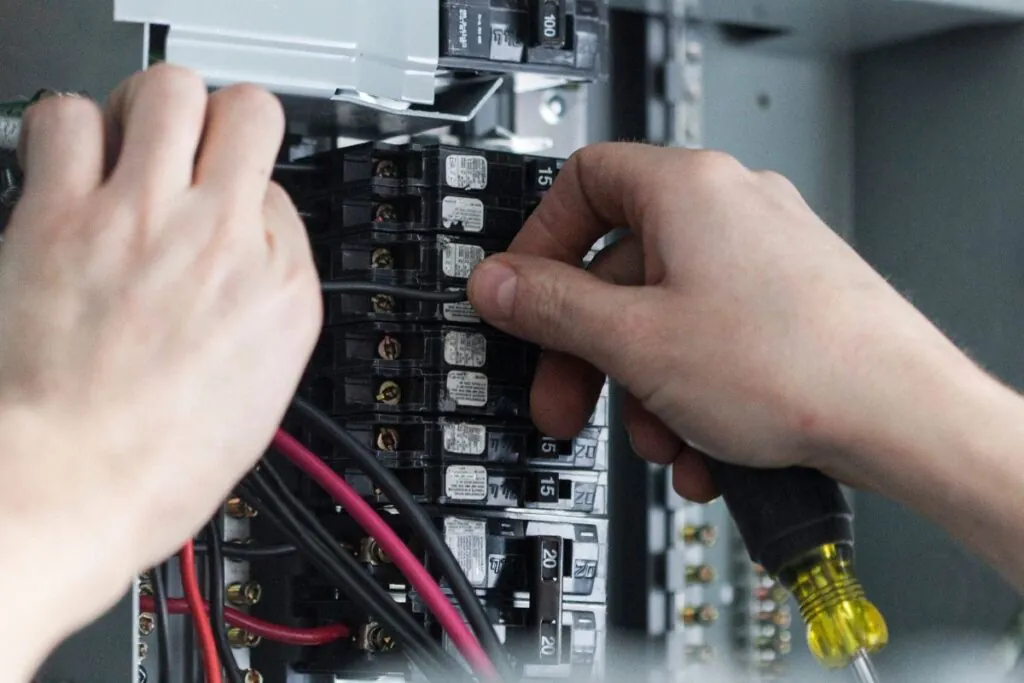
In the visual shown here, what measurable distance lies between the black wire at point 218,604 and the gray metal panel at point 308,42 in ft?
1.00

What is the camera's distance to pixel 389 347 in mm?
872

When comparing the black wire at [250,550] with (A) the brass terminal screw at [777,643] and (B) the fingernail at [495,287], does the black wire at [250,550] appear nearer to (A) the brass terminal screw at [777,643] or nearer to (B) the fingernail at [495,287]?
(B) the fingernail at [495,287]

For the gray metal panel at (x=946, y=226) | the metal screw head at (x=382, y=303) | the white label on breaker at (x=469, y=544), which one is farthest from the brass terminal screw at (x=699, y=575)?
the metal screw head at (x=382, y=303)

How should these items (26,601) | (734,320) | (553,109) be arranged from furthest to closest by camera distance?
(553,109) < (734,320) < (26,601)

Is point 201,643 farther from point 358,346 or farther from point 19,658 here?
point 19,658

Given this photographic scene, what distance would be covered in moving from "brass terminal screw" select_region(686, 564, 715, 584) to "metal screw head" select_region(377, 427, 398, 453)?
1.20 feet

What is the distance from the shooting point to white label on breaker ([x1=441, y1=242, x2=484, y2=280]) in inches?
33.8

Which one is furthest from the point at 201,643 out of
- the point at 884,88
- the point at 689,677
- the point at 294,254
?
the point at 884,88

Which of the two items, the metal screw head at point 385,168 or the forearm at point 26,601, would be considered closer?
the forearm at point 26,601

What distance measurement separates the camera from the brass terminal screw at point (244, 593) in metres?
0.92

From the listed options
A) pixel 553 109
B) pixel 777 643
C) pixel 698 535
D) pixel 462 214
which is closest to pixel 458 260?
pixel 462 214

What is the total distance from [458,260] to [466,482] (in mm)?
153

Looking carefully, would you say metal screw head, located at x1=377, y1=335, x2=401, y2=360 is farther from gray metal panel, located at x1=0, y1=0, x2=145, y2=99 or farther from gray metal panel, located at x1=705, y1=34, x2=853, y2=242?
gray metal panel, located at x1=705, y1=34, x2=853, y2=242

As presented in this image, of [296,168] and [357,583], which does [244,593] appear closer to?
[357,583]
